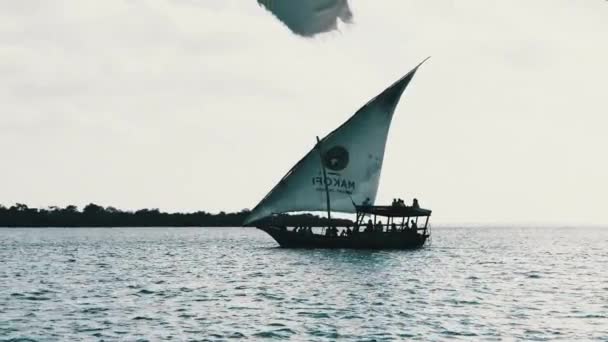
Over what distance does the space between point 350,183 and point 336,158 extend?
2325 millimetres

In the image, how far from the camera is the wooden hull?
6762 centimetres

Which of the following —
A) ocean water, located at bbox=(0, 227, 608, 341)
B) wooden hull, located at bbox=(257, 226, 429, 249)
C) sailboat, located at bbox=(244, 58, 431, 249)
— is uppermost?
sailboat, located at bbox=(244, 58, 431, 249)

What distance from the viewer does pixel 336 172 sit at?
66.7 m

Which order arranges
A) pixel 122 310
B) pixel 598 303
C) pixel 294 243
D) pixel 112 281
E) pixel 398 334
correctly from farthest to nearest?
pixel 294 243
pixel 112 281
pixel 598 303
pixel 122 310
pixel 398 334

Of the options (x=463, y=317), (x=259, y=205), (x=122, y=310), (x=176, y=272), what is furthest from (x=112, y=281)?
(x=463, y=317)

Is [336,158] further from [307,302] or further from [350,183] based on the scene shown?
[307,302]

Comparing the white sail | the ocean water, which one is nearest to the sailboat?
the white sail

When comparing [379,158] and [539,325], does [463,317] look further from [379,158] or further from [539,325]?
[379,158]

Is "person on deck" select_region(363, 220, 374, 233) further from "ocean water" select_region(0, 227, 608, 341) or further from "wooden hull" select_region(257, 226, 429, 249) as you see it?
"ocean water" select_region(0, 227, 608, 341)

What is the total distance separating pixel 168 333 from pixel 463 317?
11328mm

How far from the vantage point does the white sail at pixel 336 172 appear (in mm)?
66125

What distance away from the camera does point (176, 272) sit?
56062mm

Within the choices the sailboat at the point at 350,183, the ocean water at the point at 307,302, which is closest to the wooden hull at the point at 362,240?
the sailboat at the point at 350,183

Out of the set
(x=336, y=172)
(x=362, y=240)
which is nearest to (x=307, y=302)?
(x=336, y=172)
